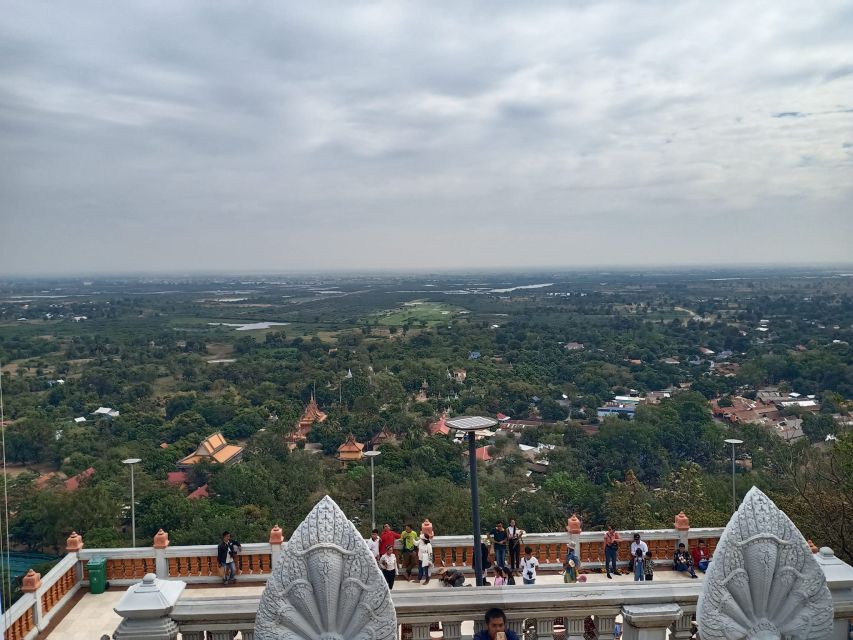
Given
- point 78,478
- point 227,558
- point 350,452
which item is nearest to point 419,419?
point 350,452

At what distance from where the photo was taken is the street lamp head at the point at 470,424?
743 centimetres

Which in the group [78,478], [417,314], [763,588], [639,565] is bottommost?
[417,314]

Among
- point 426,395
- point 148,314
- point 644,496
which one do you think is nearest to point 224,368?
point 426,395

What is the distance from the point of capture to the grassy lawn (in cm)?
12631

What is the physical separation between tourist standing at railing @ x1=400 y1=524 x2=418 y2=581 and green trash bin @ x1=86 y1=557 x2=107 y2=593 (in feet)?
16.0

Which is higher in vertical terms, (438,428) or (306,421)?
(438,428)

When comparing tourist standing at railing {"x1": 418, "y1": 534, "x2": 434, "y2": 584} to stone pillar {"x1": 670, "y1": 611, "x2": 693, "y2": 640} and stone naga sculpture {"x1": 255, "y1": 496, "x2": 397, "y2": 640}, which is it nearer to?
stone pillar {"x1": 670, "y1": 611, "x2": 693, "y2": 640}

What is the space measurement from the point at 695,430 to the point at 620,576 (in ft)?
115

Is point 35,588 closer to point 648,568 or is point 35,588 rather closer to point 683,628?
point 683,628

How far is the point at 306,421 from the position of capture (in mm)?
48719

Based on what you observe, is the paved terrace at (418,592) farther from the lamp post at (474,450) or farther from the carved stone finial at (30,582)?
the lamp post at (474,450)

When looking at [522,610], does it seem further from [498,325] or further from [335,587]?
[498,325]

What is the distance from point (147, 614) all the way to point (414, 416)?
46150 millimetres

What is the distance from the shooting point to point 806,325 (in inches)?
3974
